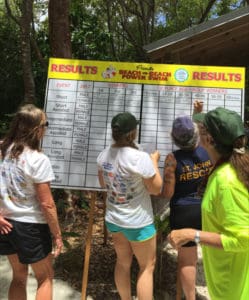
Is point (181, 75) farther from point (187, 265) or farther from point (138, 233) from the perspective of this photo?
point (187, 265)

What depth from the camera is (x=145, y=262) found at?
277 cm

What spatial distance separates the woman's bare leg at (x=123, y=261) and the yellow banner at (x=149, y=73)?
58.1 inches

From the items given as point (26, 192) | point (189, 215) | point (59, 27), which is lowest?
point (189, 215)

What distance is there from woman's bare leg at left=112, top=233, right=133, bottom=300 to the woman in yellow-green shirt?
116cm

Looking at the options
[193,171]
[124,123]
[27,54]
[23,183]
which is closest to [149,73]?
[124,123]

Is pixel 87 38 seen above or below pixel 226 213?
above

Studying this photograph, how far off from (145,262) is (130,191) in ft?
1.87

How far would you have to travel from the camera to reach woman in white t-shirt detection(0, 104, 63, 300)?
7.77 feet

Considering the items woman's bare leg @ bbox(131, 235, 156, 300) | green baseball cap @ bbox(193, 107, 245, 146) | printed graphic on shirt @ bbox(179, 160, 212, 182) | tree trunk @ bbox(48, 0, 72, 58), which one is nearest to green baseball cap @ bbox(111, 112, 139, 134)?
printed graphic on shirt @ bbox(179, 160, 212, 182)

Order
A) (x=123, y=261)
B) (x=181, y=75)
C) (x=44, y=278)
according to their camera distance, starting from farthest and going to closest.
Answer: (x=181, y=75) < (x=123, y=261) < (x=44, y=278)

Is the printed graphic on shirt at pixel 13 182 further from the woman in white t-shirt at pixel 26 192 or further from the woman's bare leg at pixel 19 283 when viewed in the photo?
the woman's bare leg at pixel 19 283

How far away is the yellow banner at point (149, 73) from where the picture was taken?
133 inches

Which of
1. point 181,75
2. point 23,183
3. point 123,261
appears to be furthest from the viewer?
point 181,75

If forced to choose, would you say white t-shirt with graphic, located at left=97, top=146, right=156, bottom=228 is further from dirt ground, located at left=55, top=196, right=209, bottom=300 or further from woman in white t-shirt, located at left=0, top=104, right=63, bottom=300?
dirt ground, located at left=55, top=196, right=209, bottom=300
